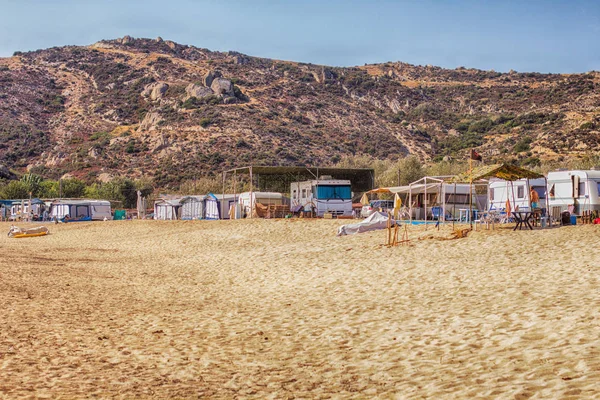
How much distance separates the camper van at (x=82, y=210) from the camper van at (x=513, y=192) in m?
24.5

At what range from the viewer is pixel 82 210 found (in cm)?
3834

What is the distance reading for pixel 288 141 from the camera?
200ft

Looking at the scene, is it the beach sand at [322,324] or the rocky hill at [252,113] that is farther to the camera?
the rocky hill at [252,113]

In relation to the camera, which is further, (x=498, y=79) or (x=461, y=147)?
(x=498, y=79)

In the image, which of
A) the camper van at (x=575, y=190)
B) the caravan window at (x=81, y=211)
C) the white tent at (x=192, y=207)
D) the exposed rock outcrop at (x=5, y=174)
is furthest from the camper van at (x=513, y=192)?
the exposed rock outcrop at (x=5, y=174)

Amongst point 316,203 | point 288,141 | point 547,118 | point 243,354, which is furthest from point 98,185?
point 243,354

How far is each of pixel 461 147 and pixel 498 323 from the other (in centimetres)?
5617

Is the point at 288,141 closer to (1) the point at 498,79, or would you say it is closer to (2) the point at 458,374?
(1) the point at 498,79

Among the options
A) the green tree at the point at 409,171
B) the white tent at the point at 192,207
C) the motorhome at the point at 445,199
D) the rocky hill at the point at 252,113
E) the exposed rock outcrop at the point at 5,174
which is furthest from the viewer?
the rocky hill at the point at 252,113

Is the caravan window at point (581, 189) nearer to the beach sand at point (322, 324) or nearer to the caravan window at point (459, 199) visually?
the beach sand at point (322, 324)

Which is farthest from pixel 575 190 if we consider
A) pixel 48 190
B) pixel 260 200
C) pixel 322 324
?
pixel 48 190

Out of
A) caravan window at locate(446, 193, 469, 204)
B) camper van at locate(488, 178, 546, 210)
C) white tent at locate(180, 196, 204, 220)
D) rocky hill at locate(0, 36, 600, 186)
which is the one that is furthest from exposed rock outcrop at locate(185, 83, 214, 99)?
camper van at locate(488, 178, 546, 210)

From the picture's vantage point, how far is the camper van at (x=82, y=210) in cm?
3788

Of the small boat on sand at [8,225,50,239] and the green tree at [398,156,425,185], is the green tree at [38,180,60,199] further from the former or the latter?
the green tree at [398,156,425,185]
